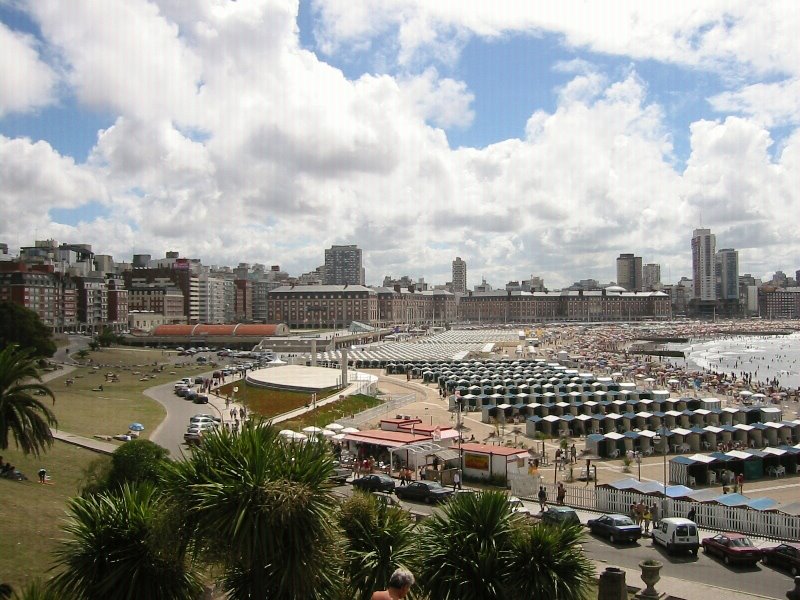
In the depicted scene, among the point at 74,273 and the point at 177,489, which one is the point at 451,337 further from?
the point at 177,489

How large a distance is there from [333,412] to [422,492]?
2034 cm

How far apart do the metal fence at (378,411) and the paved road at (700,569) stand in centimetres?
2086

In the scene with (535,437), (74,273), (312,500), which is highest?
(74,273)

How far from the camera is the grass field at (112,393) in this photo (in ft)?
124

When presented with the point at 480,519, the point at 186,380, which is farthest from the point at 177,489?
the point at 186,380

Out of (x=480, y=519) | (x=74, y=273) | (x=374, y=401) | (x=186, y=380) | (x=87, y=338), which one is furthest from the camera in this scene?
(x=74, y=273)

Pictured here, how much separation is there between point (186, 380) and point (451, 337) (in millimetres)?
76535

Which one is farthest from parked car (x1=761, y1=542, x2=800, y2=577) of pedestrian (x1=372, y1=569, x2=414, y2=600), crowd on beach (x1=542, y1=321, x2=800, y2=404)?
crowd on beach (x1=542, y1=321, x2=800, y2=404)

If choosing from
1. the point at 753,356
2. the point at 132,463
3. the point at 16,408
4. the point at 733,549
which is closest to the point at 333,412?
the point at 16,408

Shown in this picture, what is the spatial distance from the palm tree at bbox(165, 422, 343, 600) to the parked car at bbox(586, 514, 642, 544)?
1091 centimetres

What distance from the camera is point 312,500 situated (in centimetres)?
906

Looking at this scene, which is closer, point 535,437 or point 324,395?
point 535,437

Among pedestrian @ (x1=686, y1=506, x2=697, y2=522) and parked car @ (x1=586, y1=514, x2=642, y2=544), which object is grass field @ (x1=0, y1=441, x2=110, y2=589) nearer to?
parked car @ (x1=586, y1=514, x2=642, y2=544)

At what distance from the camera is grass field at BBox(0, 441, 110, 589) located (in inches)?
555
